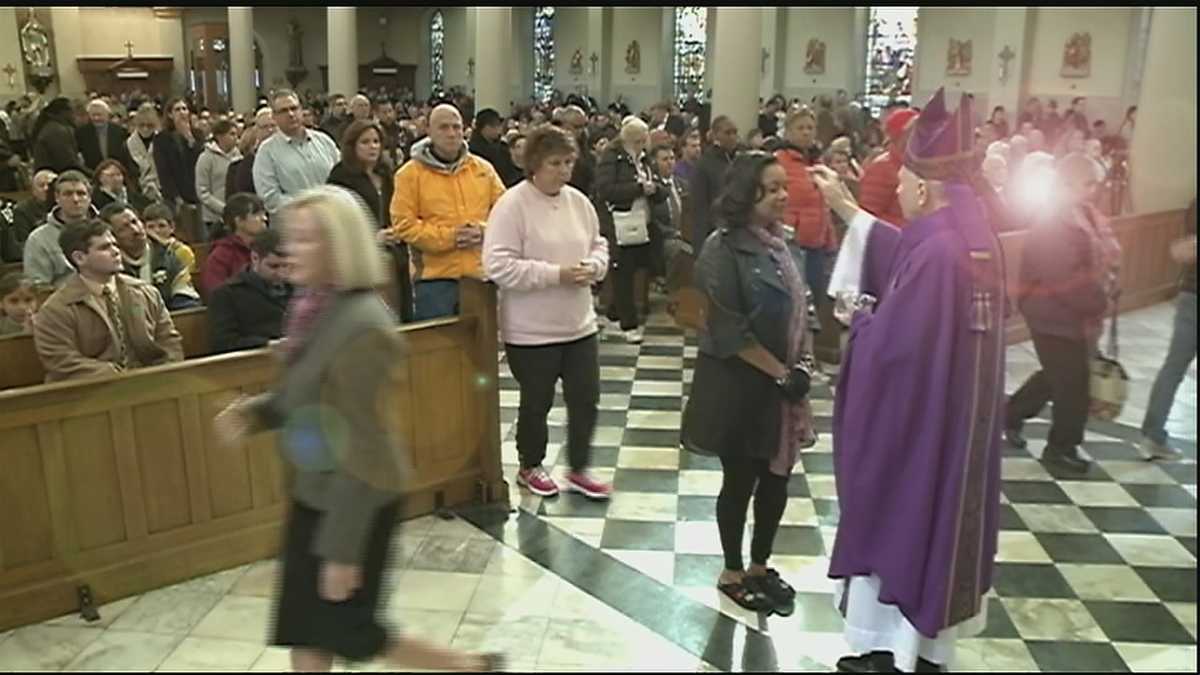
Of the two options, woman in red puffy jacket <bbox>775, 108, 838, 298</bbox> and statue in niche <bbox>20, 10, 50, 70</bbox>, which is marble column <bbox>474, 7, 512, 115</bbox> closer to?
woman in red puffy jacket <bbox>775, 108, 838, 298</bbox>

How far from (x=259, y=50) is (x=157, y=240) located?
286cm

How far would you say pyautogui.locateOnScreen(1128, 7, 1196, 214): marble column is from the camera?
2.15 metres

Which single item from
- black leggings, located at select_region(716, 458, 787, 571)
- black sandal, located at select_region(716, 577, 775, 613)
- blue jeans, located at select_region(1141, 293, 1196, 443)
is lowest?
black sandal, located at select_region(716, 577, 775, 613)

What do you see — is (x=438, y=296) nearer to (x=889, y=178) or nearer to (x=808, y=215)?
(x=808, y=215)

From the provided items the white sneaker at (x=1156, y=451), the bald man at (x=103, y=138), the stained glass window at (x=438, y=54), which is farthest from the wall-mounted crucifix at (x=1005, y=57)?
the bald man at (x=103, y=138)

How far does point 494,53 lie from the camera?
406 centimetres

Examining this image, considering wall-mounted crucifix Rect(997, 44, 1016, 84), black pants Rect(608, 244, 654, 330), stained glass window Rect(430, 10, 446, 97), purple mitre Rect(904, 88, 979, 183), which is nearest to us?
purple mitre Rect(904, 88, 979, 183)

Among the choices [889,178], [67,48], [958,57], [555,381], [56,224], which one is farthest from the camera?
[67,48]

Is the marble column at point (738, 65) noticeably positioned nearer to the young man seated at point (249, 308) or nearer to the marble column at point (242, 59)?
the marble column at point (242, 59)

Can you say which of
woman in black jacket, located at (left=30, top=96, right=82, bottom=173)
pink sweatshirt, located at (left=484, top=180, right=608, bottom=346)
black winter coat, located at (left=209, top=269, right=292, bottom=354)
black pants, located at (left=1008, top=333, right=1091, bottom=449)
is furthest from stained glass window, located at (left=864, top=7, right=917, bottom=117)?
woman in black jacket, located at (left=30, top=96, right=82, bottom=173)

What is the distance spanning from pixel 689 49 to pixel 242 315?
6.62 feet

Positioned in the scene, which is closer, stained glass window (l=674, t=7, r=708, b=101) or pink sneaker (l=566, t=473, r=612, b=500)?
stained glass window (l=674, t=7, r=708, b=101)

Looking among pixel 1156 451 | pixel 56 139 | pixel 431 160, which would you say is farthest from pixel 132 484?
pixel 56 139

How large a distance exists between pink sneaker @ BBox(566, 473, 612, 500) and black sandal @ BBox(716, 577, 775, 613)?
1.06 metres
